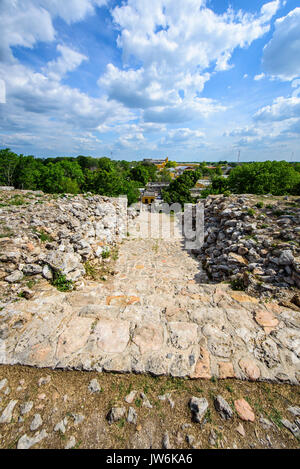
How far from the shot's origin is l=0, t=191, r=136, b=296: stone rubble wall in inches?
166

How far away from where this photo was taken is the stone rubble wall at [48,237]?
4.22 metres

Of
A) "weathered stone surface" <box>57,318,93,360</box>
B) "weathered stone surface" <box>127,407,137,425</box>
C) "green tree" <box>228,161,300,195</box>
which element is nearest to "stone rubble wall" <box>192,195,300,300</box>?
"weathered stone surface" <box>127,407,137,425</box>

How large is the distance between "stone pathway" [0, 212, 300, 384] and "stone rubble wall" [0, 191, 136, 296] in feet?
2.59

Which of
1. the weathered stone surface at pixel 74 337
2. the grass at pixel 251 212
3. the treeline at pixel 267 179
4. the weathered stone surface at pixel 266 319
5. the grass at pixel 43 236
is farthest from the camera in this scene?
the treeline at pixel 267 179

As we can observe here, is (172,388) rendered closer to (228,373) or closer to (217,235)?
(228,373)

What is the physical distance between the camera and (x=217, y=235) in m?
8.65

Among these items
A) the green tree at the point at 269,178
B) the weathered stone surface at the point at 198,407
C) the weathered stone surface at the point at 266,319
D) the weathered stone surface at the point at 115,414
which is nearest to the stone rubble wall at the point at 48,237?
the weathered stone surface at the point at 115,414

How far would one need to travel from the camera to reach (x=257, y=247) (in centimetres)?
559

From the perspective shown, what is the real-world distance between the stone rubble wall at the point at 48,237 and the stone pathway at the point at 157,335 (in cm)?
79

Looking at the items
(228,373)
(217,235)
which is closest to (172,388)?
(228,373)

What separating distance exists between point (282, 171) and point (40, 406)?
23120 mm

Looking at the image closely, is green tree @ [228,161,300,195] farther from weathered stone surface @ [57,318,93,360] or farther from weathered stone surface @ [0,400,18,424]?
weathered stone surface @ [0,400,18,424]

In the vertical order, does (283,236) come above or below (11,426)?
above

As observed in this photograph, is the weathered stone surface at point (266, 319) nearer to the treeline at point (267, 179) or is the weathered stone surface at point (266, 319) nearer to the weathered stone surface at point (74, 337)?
the weathered stone surface at point (74, 337)
